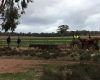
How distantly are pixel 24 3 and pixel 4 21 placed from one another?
13460mm

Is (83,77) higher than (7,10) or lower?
lower

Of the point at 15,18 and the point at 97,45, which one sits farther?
the point at 15,18

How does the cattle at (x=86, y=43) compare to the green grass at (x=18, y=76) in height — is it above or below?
above

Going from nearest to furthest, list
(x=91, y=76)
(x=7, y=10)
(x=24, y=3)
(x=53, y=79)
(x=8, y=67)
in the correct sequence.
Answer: (x=53, y=79)
(x=91, y=76)
(x=8, y=67)
(x=24, y=3)
(x=7, y=10)

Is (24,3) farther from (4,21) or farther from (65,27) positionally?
(65,27)

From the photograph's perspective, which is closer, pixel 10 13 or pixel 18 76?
pixel 18 76

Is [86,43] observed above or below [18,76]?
above

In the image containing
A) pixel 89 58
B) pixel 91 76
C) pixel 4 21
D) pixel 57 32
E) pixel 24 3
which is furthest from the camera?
pixel 57 32

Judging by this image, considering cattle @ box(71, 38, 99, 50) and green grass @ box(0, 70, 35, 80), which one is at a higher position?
cattle @ box(71, 38, 99, 50)

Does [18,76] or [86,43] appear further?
[86,43]

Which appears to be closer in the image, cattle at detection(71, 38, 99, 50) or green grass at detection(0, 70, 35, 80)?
green grass at detection(0, 70, 35, 80)

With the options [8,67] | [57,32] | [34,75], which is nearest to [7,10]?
[8,67]

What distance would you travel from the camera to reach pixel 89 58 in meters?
41.8

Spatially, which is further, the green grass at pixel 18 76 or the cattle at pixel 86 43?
the cattle at pixel 86 43
